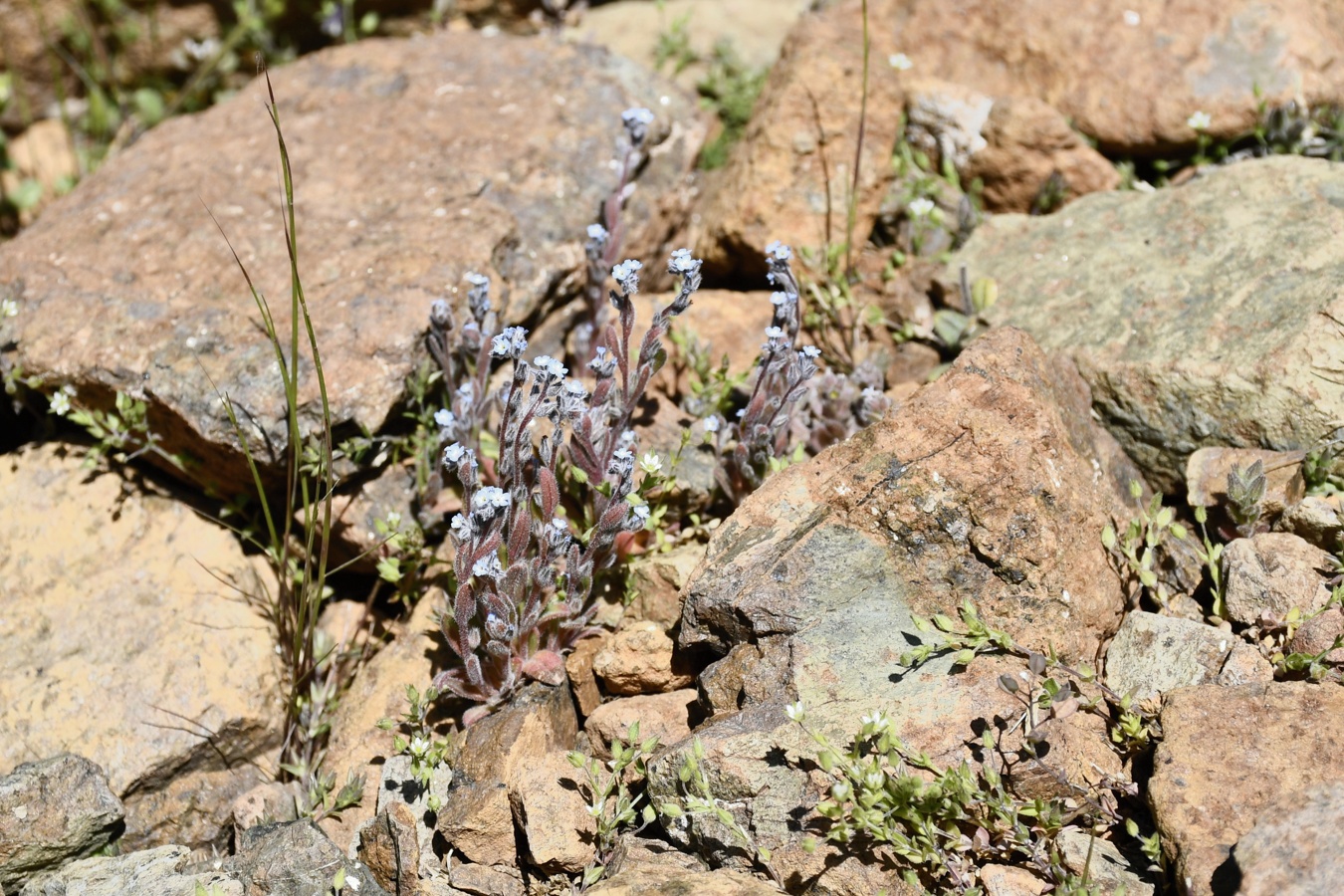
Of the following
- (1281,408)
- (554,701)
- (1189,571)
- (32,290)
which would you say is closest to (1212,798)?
(1189,571)

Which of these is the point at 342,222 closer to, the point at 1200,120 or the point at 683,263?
the point at 683,263

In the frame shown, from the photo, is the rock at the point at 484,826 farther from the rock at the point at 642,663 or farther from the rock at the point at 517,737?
the rock at the point at 642,663

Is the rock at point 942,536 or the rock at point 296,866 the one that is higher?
the rock at point 942,536

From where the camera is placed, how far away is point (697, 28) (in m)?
6.99

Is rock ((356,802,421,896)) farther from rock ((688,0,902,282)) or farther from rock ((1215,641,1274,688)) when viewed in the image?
rock ((688,0,902,282))

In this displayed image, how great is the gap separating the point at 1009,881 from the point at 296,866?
2.23m

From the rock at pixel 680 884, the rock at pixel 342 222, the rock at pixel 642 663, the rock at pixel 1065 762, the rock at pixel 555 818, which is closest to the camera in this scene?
the rock at pixel 680 884

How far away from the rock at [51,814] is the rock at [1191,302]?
398cm

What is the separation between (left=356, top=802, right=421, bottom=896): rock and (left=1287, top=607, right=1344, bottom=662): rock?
Result: 2.96m

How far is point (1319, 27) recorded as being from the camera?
5582 millimetres

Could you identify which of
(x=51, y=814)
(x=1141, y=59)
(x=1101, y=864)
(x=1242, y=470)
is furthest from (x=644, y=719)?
(x=1141, y=59)

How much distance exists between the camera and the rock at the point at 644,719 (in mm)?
3963

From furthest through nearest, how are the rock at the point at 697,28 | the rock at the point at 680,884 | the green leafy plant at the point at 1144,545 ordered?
the rock at the point at 697,28 < the green leafy plant at the point at 1144,545 < the rock at the point at 680,884

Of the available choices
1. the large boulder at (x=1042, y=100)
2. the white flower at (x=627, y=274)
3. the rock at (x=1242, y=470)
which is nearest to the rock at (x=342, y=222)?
the large boulder at (x=1042, y=100)
